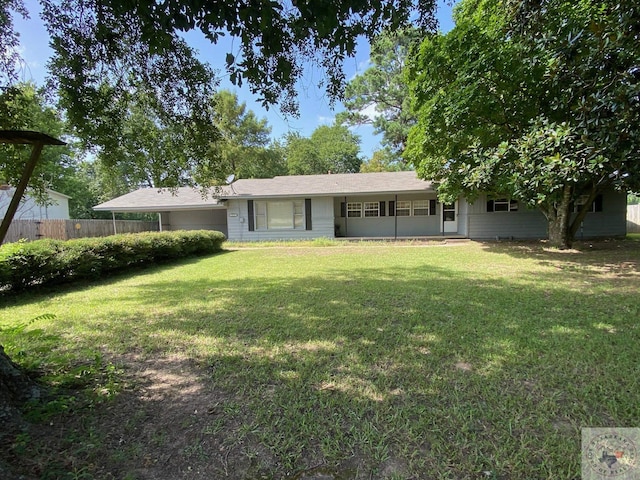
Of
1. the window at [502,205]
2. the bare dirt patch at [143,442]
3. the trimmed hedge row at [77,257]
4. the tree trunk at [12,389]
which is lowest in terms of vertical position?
the bare dirt patch at [143,442]

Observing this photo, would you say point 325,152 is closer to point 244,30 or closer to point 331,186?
point 331,186

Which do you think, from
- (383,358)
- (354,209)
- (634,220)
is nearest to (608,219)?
(634,220)

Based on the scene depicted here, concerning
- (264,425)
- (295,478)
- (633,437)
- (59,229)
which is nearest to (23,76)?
(264,425)

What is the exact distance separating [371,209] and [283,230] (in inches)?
193

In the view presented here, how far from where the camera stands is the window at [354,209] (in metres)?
17.3

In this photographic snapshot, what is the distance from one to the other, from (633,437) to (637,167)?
3870mm

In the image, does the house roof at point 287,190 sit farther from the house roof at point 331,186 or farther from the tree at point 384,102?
the tree at point 384,102

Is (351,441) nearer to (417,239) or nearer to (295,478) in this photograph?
(295,478)

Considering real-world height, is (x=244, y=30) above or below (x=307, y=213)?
above

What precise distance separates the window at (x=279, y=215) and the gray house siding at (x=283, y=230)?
0.78 ft

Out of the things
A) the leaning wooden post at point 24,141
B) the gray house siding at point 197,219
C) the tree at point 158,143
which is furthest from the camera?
the gray house siding at point 197,219

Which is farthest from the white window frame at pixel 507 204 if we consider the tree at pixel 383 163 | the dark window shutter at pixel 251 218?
the tree at pixel 383 163

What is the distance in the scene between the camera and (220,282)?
7.18 metres

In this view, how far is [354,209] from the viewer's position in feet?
56.9
